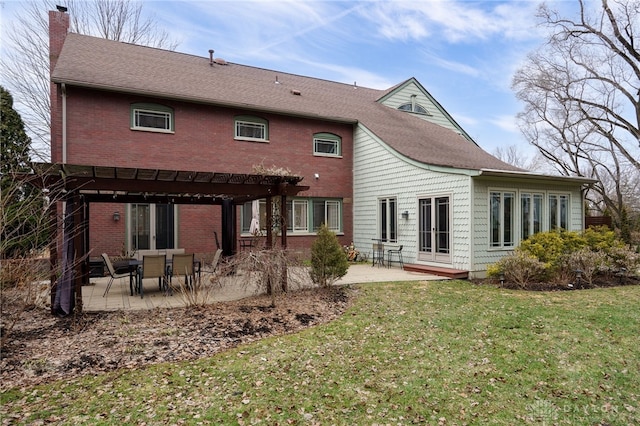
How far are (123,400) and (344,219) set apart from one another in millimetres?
12418

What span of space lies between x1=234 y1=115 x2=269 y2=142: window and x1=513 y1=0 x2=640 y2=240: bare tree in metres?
13.8

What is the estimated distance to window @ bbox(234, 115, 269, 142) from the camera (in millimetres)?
13859

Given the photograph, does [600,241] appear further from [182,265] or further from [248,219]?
[182,265]

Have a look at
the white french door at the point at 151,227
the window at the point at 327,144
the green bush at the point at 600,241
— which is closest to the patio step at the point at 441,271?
the green bush at the point at 600,241

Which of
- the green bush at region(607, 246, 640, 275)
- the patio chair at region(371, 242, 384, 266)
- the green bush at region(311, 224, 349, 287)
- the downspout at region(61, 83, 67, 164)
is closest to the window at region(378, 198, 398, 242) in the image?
the patio chair at region(371, 242, 384, 266)

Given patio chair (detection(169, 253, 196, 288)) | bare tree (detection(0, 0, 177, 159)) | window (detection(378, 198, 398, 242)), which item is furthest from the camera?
bare tree (detection(0, 0, 177, 159))

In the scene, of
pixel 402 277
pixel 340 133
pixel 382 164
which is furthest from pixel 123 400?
pixel 340 133

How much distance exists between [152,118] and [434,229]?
31.5ft

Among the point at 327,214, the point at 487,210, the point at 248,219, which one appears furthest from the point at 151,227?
the point at 487,210

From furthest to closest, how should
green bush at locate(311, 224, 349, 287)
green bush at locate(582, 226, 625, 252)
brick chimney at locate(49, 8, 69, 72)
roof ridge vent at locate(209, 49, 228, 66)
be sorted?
1. roof ridge vent at locate(209, 49, 228, 66)
2. brick chimney at locate(49, 8, 69, 72)
3. green bush at locate(582, 226, 625, 252)
4. green bush at locate(311, 224, 349, 287)

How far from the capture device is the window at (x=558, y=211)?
12234 millimetres

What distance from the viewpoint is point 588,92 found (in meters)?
23.9

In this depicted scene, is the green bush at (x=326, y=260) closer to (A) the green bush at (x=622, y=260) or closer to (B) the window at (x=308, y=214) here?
(B) the window at (x=308, y=214)

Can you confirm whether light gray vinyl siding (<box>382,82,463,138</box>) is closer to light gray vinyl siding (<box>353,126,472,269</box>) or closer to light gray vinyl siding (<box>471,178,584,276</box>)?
light gray vinyl siding (<box>353,126,472,269</box>)
